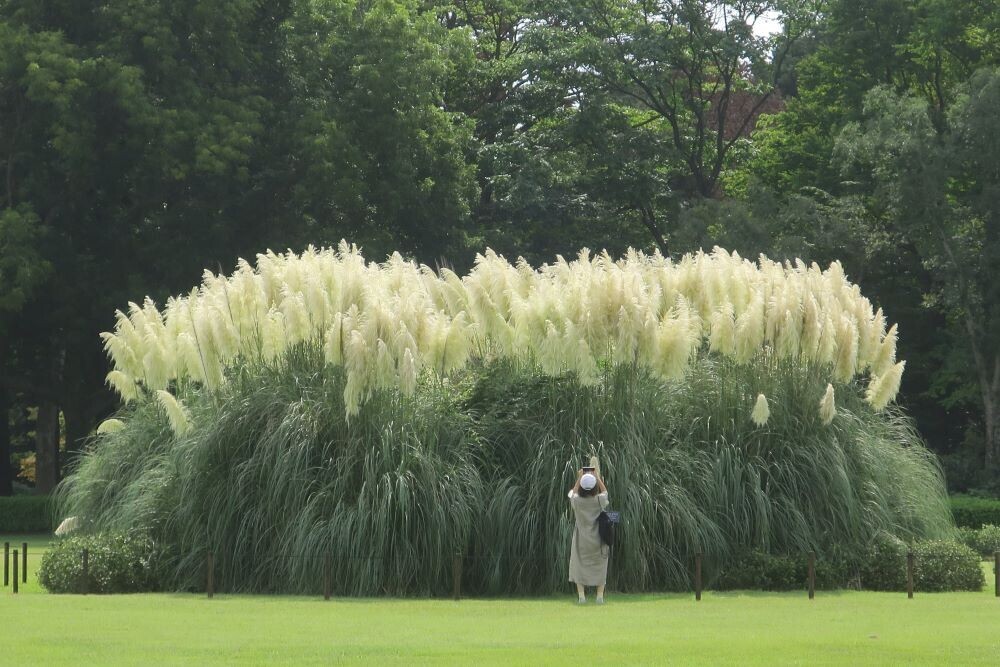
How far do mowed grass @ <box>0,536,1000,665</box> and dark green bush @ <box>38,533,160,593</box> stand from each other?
48cm

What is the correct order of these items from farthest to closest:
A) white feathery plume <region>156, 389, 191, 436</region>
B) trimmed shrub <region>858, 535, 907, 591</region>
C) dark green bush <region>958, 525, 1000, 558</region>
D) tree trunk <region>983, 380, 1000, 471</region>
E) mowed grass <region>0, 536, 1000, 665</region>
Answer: tree trunk <region>983, 380, 1000, 471</region>, dark green bush <region>958, 525, 1000, 558</region>, trimmed shrub <region>858, 535, 907, 591</region>, white feathery plume <region>156, 389, 191, 436</region>, mowed grass <region>0, 536, 1000, 665</region>

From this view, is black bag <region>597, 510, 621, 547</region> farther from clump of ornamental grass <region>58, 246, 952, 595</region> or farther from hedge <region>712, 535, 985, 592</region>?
hedge <region>712, 535, 985, 592</region>

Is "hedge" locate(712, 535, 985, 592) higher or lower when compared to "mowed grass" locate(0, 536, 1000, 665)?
higher

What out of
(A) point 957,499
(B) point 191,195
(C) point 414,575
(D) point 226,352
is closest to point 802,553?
(C) point 414,575

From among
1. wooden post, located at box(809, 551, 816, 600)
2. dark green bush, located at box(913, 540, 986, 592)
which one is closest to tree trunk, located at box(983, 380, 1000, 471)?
dark green bush, located at box(913, 540, 986, 592)

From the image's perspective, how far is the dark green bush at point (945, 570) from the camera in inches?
701

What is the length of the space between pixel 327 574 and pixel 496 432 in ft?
9.10

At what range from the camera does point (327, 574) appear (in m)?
15.8

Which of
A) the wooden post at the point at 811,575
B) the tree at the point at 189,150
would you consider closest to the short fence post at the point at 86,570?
the wooden post at the point at 811,575

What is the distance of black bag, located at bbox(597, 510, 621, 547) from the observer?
15.9 meters

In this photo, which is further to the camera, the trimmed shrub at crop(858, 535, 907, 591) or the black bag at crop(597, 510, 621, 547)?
the trimmed shrub at crop(858, 535, 907, 591)

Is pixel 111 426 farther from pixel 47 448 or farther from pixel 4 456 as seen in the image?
pixel 4 456

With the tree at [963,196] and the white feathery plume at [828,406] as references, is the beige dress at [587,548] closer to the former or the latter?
the white feathery plume at [828,406]

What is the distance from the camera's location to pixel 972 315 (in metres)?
34.6
